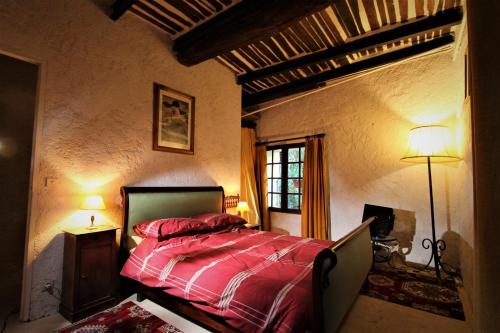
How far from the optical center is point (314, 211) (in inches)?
164

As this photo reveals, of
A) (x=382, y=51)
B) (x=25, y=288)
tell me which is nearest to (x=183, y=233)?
(x=25, y=288)

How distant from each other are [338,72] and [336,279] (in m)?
3.24

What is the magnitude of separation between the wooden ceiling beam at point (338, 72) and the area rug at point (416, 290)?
2.85 metres

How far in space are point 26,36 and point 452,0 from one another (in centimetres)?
408

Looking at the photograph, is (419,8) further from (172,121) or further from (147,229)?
(147,229)

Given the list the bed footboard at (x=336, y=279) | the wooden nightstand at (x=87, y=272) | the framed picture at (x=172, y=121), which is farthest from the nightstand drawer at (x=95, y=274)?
the bed footboard at (x=336, y=279)

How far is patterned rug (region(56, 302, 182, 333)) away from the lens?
1833mm

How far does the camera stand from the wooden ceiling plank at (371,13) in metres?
2.62

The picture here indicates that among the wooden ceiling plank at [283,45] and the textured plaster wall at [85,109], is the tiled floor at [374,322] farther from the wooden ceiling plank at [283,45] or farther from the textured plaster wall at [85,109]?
the wooden ceiling plank at [283,45]

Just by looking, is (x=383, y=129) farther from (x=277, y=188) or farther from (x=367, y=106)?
(x=277, y=188)

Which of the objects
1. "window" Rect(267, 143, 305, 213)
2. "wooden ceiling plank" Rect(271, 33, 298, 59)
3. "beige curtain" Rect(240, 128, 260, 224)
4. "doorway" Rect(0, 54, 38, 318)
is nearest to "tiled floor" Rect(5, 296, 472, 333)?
"doorway" Rect(0, 54, 38, 318)

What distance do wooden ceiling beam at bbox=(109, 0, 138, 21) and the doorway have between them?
107 cm

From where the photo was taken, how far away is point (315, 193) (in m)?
4.19

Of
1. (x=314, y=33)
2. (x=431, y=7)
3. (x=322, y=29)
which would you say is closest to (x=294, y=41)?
(x=314, y=33)
